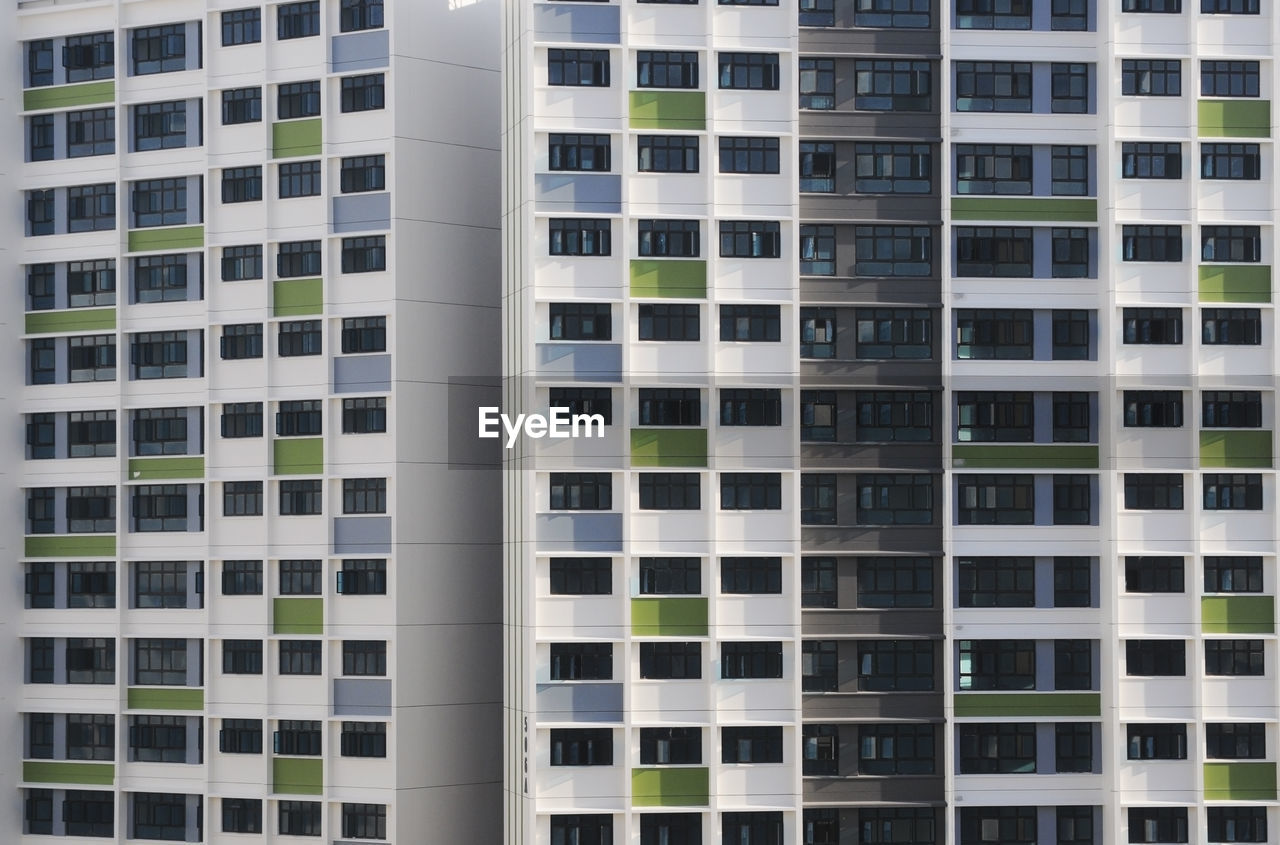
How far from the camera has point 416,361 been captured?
33.6 m

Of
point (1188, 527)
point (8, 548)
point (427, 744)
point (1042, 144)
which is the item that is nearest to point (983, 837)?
point (1188, 527)

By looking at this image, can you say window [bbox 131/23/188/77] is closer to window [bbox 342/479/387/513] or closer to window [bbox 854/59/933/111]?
window [bbox 342/479/387/513]

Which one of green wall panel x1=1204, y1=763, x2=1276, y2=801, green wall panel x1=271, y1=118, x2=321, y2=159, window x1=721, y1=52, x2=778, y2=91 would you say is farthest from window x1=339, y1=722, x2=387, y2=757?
green wall panel x1=1204, y1=763, x2=1276, y2=801

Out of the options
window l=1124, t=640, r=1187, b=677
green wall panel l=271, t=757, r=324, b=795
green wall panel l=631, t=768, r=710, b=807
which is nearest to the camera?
green wall panel l=631, t=768, r=710, b=807

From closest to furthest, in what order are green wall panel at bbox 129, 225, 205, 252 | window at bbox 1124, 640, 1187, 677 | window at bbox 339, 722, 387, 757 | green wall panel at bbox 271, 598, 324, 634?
window at bbox 1124, 640, 1187, 677 < window at bbox 339, 722, 387, 757 < green wall panel at bbox 271, 598, 324, 634 < green wall panel at bbox 129, 225, 205, 252

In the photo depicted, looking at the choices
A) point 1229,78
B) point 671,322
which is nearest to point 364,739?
point 671,322

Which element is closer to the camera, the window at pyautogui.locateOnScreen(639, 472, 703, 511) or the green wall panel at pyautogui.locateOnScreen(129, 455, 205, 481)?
the window at pyautogui.locateOnScreen(639, 472, 703, 511)

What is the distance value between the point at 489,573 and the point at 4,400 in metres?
9.79

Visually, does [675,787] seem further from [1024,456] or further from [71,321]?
[71,321]

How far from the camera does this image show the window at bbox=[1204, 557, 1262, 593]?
32.1m

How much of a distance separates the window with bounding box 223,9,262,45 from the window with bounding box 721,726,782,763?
607 inches

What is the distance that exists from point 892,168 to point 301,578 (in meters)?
13.0

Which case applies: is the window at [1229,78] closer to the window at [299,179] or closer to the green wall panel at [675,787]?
the green wall panel at [675,787]

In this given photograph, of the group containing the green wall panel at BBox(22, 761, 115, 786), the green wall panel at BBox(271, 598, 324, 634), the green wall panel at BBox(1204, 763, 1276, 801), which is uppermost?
the green wall panel at BBox(271, 598, 324, 634)
